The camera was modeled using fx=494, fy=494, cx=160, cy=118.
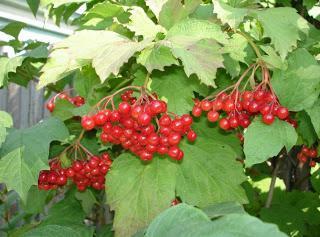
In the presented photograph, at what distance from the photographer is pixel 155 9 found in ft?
4.55

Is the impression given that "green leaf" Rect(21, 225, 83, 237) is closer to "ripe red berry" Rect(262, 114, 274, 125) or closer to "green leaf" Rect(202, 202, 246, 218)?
"green leaf" Rect(202, 202, 246, 218)

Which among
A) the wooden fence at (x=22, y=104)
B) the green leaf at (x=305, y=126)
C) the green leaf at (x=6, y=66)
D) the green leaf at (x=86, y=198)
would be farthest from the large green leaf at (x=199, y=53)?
Answer: the wooden fence at (x=22, y=104)

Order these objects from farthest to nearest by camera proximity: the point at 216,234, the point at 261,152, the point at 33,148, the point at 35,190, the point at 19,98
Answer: the point at 19,98 → the point at 35,190 → the point at 33,148 → the point at 261,152 → the point at 216,234

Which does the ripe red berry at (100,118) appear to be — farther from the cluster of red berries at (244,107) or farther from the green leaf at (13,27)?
the green leaf at (13,27)

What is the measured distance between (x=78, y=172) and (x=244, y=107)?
1.91ft

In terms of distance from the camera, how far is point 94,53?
4.17ft

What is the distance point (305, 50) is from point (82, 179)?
818 mm

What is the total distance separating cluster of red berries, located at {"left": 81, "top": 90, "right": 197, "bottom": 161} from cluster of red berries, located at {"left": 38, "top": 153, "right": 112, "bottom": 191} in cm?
19

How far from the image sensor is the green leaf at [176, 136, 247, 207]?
1532 mm

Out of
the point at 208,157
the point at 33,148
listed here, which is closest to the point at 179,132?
the point at 208,157

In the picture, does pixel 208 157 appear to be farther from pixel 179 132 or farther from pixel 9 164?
pixel 9 164

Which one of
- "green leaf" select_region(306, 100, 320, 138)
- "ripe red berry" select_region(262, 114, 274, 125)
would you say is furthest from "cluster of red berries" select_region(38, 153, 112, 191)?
"green leaf" select_region(306, 100, 320, 138)

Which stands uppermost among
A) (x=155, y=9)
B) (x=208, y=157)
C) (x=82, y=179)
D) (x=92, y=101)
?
(x=155, y=9)

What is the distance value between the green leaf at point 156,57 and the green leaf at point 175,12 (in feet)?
0.30
